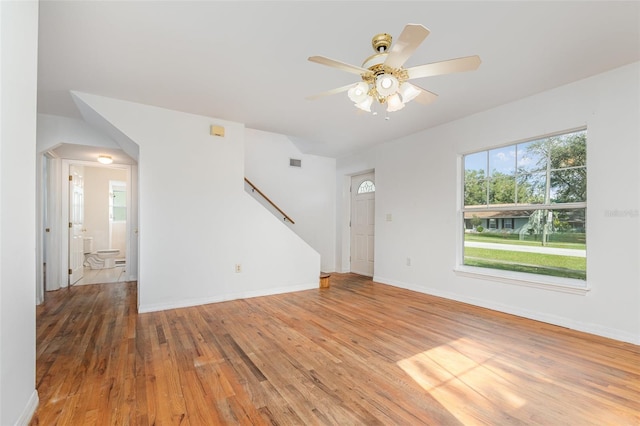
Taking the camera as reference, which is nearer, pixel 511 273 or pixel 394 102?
pixel 394 102

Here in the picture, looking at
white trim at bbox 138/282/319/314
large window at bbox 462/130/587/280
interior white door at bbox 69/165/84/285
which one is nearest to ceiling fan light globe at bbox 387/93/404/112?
large window at bbox 462/130/587/280

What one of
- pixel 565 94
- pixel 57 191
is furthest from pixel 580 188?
pixel 57 191

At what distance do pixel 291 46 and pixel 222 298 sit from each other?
11.2ft

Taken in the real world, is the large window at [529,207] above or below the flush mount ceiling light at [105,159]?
below

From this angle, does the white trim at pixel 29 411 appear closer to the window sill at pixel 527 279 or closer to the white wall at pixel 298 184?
the white wall at pixel 298 184

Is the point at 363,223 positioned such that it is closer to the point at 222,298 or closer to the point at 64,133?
the point at 222,298

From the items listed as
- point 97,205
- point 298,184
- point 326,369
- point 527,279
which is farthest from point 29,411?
point 97,205

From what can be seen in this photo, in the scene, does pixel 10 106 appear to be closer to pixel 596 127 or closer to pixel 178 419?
pixel 178 419

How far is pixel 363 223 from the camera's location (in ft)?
20.4

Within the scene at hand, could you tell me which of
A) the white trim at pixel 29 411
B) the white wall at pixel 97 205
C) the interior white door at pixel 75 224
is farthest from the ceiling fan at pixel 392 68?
the white wall at pixel 97 205

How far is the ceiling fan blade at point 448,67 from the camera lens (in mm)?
1720

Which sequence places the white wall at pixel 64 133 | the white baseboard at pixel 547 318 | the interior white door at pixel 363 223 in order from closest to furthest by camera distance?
1. the white baseboard at pixel 547 318
2. the white wall at pixel 64 133
3. the interior white door at pixel 363 223

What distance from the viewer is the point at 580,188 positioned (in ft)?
10.1

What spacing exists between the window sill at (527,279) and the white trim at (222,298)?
8.19ft
